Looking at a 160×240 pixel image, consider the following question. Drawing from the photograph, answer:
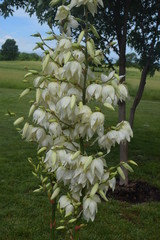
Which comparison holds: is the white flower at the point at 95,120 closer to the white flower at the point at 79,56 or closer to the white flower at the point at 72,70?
the white flower at the point at 72,70

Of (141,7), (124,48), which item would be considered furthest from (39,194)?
(141,7)

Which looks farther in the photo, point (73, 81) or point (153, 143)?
point (153, 143)

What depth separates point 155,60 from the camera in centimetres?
604

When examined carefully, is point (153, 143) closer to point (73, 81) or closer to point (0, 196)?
point (0, 196)

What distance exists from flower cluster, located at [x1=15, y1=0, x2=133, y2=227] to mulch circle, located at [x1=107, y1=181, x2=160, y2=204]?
3530 mm

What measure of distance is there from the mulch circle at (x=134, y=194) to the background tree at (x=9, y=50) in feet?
279

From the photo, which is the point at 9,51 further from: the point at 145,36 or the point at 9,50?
the point at 145,36

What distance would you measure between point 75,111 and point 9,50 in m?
89.0

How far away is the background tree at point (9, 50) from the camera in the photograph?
87.3m

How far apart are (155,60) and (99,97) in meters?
4.19

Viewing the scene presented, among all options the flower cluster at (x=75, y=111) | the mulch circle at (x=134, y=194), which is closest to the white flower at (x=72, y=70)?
the flower cluster at (x=75, y=111)

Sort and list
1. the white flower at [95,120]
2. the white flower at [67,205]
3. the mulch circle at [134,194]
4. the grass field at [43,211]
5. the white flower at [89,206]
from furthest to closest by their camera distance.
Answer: the mulch circle at [134,194], the grass field at [43,211], the white flower at [67,205], the white flower at [89,206], the white flower at [95,120]

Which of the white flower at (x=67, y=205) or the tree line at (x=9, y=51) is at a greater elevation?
the white flower at (x=67, y=205)

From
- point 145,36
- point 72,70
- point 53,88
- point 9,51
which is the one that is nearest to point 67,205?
point 53,88
